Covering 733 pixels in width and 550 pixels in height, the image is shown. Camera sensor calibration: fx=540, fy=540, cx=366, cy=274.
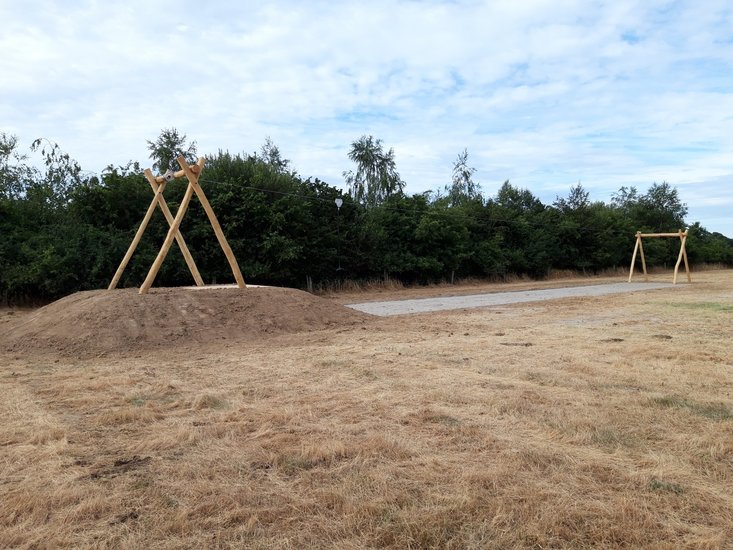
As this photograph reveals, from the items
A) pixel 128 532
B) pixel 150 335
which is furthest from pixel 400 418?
pixel 150 335

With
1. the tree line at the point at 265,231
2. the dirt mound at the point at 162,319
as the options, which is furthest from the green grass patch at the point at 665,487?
the tree line at the point at 265,231

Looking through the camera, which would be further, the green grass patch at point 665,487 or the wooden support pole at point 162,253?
the wooden support pole at point 162,253

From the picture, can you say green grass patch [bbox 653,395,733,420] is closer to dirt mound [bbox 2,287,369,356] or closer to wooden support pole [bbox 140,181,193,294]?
dirt mound [bbox 2,287,369,356]

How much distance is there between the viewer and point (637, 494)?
115 inches

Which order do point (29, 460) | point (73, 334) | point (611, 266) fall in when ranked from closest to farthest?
point (29, 460), point (73, 334), point (611, 266)

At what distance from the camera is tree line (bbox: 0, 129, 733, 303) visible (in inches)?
663

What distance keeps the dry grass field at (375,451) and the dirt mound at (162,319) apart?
1452mm

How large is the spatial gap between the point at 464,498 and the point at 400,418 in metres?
1.58

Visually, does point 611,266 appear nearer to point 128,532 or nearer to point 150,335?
point 150,335

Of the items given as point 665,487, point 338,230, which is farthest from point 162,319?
point 338,230

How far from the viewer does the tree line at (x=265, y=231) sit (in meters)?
16.8

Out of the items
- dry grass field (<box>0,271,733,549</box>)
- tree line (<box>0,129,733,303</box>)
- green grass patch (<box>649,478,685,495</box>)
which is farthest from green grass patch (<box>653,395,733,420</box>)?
tree line (<box>0,129,733,303</box>)

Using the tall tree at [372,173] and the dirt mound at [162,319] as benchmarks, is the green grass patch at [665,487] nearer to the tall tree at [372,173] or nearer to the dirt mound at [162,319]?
the dirt mound at [162,319]

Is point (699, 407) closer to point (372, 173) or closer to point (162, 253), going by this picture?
point (162, 253)
